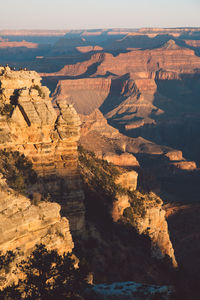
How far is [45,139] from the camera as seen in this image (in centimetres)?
3173

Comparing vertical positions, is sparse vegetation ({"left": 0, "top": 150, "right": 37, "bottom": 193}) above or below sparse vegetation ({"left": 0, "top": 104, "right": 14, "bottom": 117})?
below

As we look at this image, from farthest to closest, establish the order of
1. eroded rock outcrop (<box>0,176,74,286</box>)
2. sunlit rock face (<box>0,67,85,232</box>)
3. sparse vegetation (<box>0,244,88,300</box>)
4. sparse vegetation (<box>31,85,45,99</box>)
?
1. sparse vegetation (<box>31,85,45,99</box>)
2. sunlit rock face (<box>0,67,85,232</box>)
3. sparse vegetation (<box>0,244,88,300</box>)
4. eroded rock outcrop (<box>0,176,74,286</box>)

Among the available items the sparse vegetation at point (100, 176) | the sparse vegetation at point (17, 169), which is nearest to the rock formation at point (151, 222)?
the sparse vegetation at point (100, 176)

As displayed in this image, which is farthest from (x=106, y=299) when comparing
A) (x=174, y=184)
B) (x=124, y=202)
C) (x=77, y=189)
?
(x=174, y=184)

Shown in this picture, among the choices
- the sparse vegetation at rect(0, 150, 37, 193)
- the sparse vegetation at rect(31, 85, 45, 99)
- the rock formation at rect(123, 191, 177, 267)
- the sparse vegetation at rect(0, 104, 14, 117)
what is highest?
the sparse vegetation at rect(31, 85, 45, 99)

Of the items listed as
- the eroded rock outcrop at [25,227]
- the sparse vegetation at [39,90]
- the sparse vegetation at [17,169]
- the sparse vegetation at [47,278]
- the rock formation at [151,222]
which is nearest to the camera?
the eroded rock outcrop at [25,227]

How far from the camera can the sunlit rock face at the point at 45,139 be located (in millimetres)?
30578

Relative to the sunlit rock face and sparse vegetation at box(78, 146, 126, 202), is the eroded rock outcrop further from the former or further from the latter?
sparse vegetation at box(78, 146, 126, 202)

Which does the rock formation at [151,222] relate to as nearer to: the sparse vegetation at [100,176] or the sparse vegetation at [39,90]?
the sparse vegetation at [100,176]

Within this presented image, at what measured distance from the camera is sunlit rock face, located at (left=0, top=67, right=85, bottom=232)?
100 ft

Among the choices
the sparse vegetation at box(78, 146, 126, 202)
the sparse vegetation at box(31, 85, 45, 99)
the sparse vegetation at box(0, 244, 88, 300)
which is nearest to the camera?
the sparse vegetation at box(0, 244, 88, 300)

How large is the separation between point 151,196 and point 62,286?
28.6 meters

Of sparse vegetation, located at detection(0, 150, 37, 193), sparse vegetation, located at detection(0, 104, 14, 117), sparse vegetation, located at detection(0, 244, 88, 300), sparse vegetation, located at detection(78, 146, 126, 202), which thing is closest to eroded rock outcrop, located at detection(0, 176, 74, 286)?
sparse vegetation, located at detection(0, 244, 88, 300)

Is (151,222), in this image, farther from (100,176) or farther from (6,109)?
(6,109)
